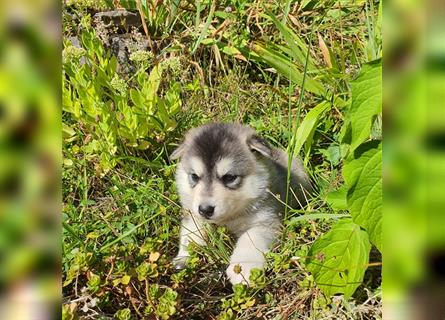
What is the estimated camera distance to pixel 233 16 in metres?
5.00

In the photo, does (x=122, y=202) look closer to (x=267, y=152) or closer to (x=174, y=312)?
(x=267, y=152)

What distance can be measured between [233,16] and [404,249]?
14.5ft

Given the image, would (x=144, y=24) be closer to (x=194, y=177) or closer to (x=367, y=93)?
(x=194, y=177)

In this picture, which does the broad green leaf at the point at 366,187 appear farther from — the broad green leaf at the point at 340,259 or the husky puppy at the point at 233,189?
the husky puppy at the point at 233,189

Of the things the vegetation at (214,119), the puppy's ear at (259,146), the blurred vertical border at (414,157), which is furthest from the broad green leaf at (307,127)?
the blurred vertical border at (414,157)

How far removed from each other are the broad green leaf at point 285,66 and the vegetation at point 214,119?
0.02 metres

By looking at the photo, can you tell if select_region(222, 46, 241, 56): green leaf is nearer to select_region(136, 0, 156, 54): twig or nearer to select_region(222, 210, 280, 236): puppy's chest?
select_region(136, 0, 156, 54): twig

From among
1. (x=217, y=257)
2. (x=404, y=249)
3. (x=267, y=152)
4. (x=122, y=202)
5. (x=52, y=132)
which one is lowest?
(x=217, y=257)

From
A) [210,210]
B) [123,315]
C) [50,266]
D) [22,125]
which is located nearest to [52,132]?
[22,125]

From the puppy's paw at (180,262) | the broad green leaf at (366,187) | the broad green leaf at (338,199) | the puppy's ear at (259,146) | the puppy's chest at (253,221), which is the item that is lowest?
the puppy's paw at (180,262)

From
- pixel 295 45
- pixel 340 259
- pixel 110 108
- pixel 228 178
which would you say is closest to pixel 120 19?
pixel 110 108

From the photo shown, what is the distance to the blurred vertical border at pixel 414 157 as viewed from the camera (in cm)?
72

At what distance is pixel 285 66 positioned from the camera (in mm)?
4387

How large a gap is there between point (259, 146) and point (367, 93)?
5.50 feet
